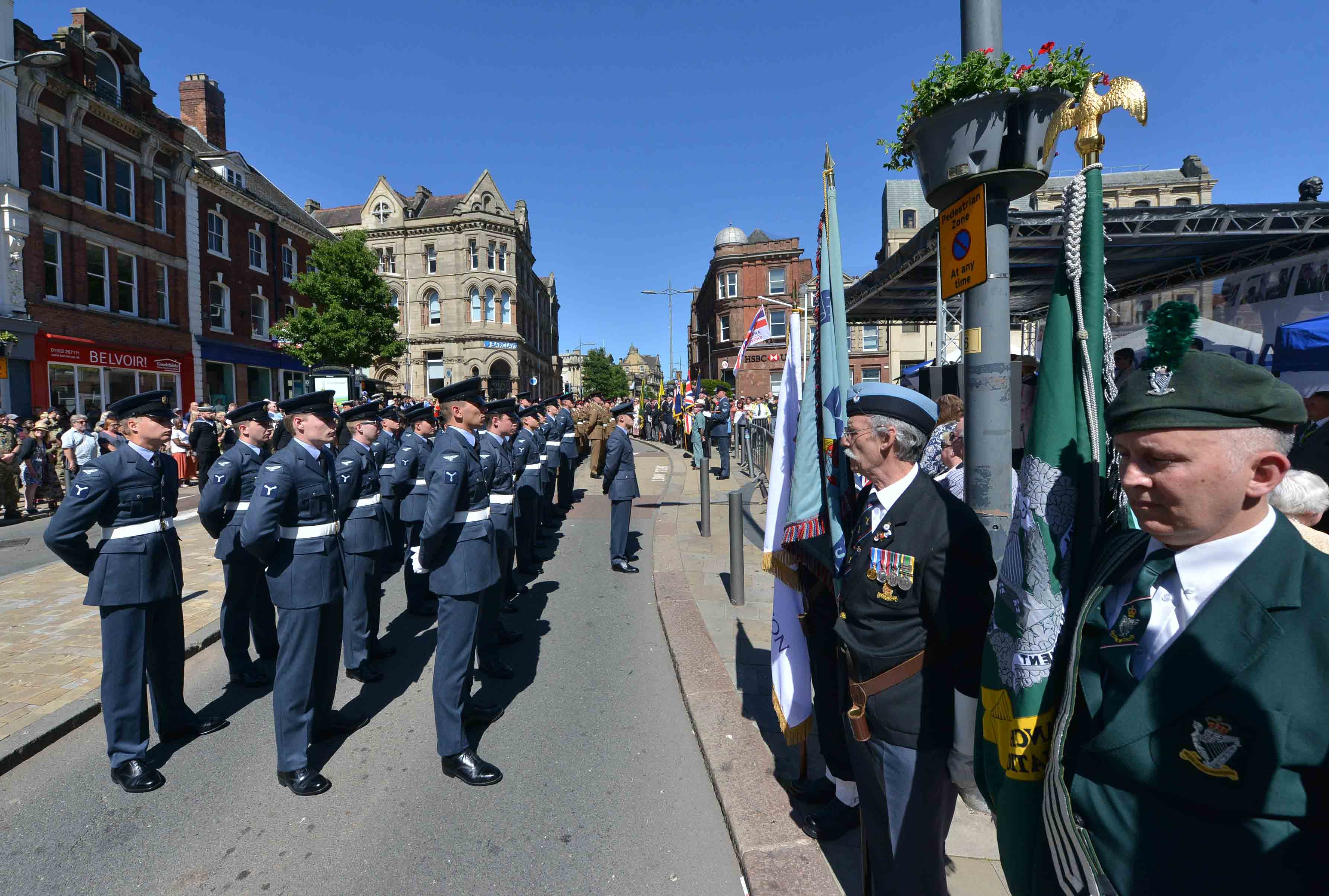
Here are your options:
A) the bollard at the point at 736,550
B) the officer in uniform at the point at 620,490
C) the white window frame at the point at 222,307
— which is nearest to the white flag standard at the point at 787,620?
the bollard at the point at 736,550

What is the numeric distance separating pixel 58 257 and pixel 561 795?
25340 millimetres

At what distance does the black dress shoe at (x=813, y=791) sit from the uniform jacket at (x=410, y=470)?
4672 mm

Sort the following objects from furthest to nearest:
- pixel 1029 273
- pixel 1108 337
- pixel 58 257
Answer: pixel 58 257 → pixel 1029 273 → pixel 1108 337

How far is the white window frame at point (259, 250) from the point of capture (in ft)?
101

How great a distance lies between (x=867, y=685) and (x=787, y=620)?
3.64ft

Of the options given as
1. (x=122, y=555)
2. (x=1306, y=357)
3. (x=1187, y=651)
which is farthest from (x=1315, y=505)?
(x=1306, y=357)

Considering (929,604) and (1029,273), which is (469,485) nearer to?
(929,604)

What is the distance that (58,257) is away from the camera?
20.5m

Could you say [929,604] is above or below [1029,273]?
below

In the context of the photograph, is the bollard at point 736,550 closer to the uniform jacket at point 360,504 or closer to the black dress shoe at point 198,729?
the uniform jacket at point 360,504

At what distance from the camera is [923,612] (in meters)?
2.26

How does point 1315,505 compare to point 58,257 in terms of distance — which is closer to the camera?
point 1315,505

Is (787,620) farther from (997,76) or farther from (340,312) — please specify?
(340,312)

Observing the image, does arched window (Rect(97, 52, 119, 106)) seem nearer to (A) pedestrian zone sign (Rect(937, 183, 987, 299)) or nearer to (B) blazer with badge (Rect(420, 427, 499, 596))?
(B) blazer with badge (Rect(420, 427, 499, 596))
